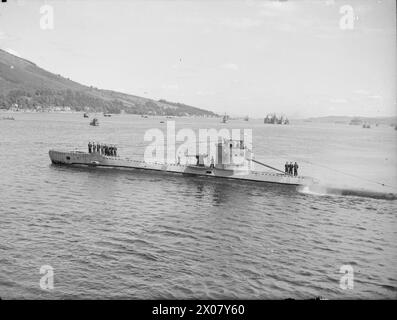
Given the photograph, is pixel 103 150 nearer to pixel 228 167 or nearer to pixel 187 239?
pixel 228 167

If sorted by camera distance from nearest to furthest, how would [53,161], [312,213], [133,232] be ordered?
[133,232], [312,213], [53,161]

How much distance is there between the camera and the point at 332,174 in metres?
76.9

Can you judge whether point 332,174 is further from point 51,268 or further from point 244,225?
point 51,268

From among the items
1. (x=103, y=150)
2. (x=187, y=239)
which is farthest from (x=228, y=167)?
(x=187, y=239)

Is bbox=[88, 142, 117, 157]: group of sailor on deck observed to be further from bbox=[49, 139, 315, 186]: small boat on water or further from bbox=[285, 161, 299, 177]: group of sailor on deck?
bbox=[285, 161, 299, 177]: group of sailor on deck

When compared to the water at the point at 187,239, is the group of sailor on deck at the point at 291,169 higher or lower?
higher

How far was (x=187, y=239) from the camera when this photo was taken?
32.4 m

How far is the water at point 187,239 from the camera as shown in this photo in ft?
80.1

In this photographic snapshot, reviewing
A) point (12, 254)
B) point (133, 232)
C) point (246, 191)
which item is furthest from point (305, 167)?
point (12, 254)

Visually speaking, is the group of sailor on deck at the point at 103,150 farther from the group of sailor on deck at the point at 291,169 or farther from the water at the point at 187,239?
the group of sailor on deck at the point at 291,169

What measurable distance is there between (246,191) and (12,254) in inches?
1246

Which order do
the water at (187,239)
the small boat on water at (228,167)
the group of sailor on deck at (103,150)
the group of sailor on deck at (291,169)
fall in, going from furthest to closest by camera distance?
the group of sailor on deck at (103,150)
the group of sailor on deck at (291,169)
the small boat on water at (228,167)
the water at (187,239)

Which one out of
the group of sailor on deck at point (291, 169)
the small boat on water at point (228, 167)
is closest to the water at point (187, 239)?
the small boat on water at point (228, 167)

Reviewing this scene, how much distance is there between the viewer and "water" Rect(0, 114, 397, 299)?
24422mm
